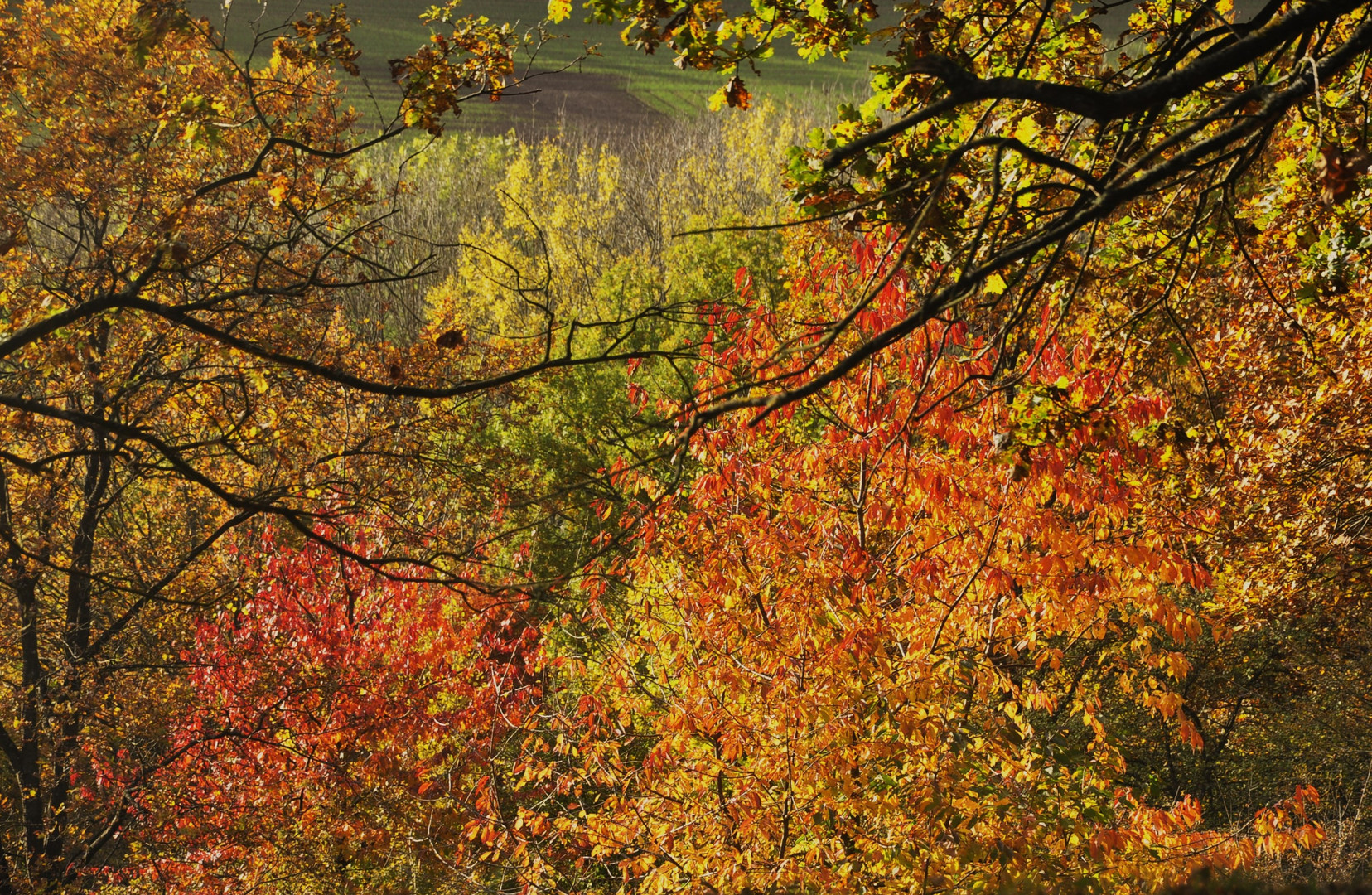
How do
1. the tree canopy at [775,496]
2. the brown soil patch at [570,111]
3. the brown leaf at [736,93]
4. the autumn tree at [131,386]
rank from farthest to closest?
the brown soil patch at [570,111], the autumn tree at [131,386], the brown leaf at [736,93], the tree canopy at [775,496]

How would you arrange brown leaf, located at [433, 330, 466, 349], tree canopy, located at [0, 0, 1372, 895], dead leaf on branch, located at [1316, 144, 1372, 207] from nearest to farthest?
dead leaf on branch, located at [1316, 144, 1372, 207], tree canopy, located at [0, 0, 1372, 895], brown leaf, located at [433, 330, 466, 349]

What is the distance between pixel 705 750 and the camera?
287 inches

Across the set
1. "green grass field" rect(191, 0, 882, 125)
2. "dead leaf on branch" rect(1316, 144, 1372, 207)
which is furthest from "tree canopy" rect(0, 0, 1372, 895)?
"green grass field" rect(191, 0, 882, 125)

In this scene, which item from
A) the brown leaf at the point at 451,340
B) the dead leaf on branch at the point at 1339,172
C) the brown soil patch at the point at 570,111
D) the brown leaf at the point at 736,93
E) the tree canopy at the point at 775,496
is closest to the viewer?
the dead leaf on branch at the point at 1339,172

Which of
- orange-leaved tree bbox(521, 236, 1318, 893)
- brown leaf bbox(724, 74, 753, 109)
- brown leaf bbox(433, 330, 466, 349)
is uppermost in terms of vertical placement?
brown leaf bbox(724, 74, 753, 109)

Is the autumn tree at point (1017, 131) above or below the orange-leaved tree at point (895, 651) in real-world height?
above

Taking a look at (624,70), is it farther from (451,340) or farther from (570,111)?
(451,340)

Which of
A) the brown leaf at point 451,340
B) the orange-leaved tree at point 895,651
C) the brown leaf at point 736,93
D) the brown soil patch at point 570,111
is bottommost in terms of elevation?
the orange-leaved tree at point 895,651

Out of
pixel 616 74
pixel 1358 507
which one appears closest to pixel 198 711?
pixel 1358 507

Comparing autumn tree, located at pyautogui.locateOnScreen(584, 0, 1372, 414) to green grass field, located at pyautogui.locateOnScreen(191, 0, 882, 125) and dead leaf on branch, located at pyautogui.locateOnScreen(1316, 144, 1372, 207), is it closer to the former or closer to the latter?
dead leaf on branch, located at pyautogui.locateOnScreen(1316, 144, 1372, 207)

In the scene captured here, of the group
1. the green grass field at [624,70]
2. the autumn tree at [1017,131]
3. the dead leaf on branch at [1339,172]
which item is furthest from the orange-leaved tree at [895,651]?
the green grass field at [624,70]

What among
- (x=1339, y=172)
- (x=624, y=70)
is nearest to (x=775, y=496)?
(x=1339, y=172)

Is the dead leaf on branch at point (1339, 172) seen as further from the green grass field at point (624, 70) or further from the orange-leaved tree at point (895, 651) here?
the green grass field at point (624, 70)

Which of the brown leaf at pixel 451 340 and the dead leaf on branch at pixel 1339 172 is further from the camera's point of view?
the brown leaf at pixel 451 340
